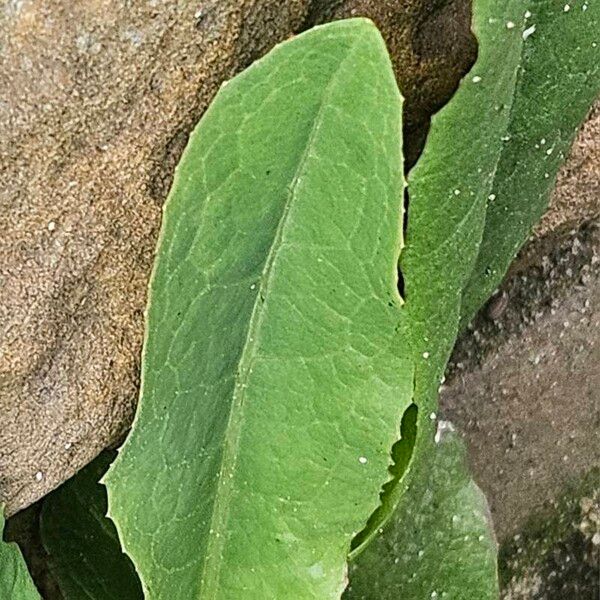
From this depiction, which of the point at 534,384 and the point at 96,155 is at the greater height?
the point at 96,155

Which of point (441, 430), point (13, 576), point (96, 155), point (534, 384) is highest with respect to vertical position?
point (96, 155)

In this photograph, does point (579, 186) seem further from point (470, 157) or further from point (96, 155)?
point (96, 155)

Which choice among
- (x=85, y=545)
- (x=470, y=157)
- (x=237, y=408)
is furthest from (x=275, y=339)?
(x=85, y=545)

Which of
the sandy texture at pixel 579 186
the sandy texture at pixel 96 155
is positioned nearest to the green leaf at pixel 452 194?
the sandy texture at pixel 96 155

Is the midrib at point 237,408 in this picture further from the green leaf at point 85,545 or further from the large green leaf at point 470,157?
the green leaf at point 85,545

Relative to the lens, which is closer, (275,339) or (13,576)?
(275,339)

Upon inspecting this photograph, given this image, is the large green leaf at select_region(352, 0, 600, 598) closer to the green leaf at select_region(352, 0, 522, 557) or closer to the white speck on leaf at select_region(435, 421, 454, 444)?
the green leaf at select_region(352, 0, 522, 557)
